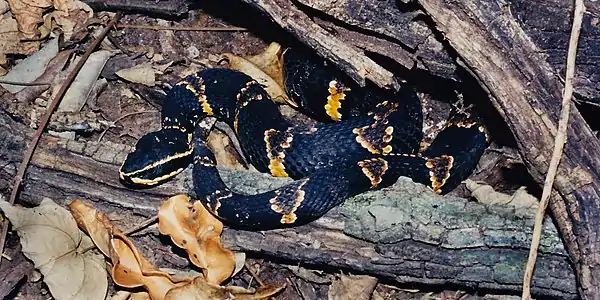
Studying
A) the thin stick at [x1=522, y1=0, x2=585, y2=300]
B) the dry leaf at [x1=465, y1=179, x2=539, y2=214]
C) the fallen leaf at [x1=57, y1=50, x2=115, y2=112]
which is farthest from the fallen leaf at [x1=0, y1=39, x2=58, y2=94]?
the thin stick at [x1=522, y1=0, x2=585, y2=300]

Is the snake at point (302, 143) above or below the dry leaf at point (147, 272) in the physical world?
above

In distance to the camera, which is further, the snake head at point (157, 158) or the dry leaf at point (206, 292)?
the snake head at point (157, 158)

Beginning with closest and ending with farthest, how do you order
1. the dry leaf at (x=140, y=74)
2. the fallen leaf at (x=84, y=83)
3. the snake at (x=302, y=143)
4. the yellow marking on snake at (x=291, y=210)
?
1. the yellow marking on snake at (x=291, y=210)
2. the snake at (x=302, y=143)
3. the fallen leaf at (x=84, y=83)
4. the dry leaf at (x=140, y=74)

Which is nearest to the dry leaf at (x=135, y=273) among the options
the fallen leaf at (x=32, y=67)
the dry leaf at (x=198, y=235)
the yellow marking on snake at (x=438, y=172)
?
the dry leaf at (x=198, y=235)

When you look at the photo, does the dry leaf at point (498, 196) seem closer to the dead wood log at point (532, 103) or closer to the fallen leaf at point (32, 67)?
the dead wood log at point (532, 103)

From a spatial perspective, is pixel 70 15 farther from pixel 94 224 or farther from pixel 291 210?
pixel 291 210

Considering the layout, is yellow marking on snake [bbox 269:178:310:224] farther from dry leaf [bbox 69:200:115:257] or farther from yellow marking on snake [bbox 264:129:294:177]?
dry leaf [bbox 69:200:115:257]

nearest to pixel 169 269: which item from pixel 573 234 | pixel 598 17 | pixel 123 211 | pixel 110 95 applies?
pixel 123 211

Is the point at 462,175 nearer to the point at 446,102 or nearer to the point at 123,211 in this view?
the point at 446,102
